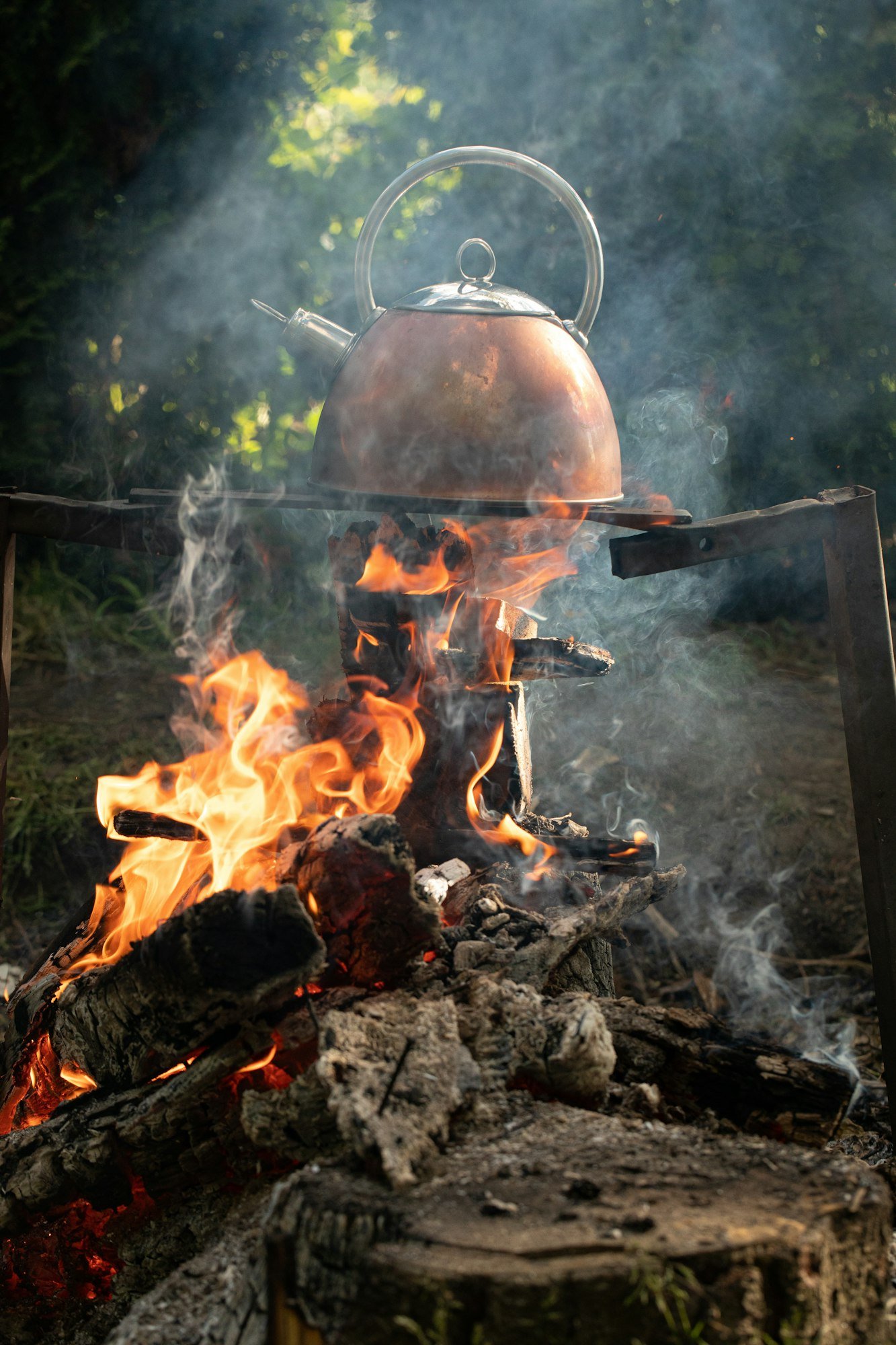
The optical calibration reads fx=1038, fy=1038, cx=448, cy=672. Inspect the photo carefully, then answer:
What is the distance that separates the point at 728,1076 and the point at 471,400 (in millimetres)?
1407

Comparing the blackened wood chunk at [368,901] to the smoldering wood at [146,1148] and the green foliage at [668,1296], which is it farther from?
the green foliage at [668,1296]

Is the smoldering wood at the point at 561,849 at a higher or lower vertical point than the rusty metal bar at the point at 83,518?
lower

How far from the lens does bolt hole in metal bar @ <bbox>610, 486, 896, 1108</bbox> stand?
2.07 m

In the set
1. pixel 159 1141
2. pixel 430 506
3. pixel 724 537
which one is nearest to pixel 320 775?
pixel 430 506

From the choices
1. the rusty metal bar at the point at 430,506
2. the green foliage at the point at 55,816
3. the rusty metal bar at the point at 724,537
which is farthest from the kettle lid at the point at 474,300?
the green foliage at the point at 55,816

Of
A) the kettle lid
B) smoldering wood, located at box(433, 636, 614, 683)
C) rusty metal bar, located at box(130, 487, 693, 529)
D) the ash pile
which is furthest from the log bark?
the kettle lid

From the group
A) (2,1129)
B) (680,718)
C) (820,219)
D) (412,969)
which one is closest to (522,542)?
(412,969)

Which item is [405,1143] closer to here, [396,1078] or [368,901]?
[396,1078]

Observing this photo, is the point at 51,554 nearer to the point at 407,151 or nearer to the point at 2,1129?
the point at 407,151

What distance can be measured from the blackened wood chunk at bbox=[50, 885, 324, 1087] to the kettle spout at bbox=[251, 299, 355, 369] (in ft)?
4.76

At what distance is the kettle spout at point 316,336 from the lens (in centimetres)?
260

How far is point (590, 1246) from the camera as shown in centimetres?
124

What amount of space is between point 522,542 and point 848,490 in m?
0.77

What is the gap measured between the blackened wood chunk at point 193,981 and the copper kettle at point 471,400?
0.93 m
